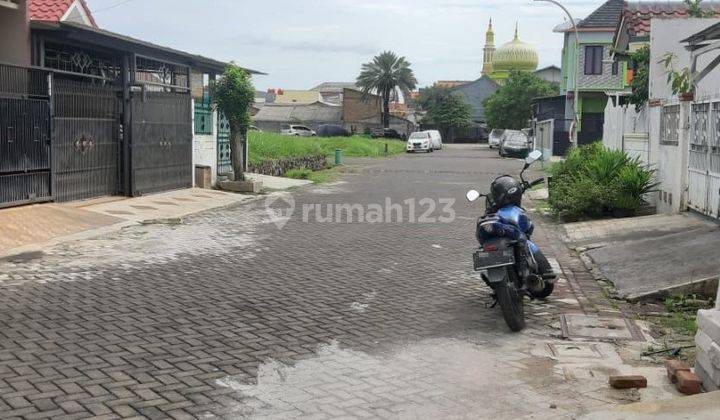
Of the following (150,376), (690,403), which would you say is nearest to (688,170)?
(690,403)

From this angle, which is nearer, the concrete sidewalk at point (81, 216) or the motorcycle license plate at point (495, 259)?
the motorcycle license plate at point (495, 259)

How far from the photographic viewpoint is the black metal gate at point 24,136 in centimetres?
1255

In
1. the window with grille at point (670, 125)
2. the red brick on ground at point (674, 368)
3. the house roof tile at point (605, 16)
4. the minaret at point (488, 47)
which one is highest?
the minaret at point (488, 47)

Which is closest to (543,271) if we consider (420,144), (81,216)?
(81,216)

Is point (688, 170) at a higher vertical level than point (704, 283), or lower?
higher

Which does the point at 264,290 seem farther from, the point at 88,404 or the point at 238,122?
the point at 238,122

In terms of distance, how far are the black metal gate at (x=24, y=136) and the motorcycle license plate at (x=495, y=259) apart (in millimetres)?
8718

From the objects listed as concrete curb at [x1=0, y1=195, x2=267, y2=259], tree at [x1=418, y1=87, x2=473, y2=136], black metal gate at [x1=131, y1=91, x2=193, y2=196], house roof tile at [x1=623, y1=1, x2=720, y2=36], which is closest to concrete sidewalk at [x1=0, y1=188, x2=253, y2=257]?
concrete curb at [x1=0, y1=195, x2=267, y2=259]

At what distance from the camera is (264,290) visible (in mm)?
8547

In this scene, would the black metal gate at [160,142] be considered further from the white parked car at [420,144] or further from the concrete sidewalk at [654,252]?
the white parked car at [420,144]

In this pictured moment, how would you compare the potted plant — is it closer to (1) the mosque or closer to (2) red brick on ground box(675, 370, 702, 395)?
(2) red brick on ground box(675, 370, 702, 395)

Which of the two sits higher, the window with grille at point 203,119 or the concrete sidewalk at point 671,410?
the window with grille at point 203,119

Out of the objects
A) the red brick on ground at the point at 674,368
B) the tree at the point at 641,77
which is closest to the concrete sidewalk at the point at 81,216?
the red brick on ground at the point at 674,368

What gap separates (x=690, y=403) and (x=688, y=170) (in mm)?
9028
